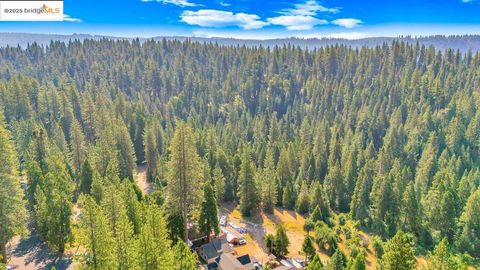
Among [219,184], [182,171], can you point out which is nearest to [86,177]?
[182,171]

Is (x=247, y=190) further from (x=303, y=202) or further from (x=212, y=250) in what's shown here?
(x=212, y=250)

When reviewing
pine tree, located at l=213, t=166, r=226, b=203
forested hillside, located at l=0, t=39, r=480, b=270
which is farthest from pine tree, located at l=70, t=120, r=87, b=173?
pine tree, located at l=213, t=166, r=226, b=203

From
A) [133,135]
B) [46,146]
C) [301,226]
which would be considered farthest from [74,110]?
[301,226]

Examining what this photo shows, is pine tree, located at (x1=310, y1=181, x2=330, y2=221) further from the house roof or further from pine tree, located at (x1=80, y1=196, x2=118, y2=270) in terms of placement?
pine tree, located at (x1=80, y1=196, x2=118, y2=270)

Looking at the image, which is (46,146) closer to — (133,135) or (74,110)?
(133,135)

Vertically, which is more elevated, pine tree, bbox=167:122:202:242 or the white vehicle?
pine tree, bbox=167:122:202:242

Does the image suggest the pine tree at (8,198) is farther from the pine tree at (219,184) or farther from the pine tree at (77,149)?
the pine tree at (219,184)

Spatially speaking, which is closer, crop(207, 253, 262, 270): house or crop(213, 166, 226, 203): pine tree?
crop(207, 253, 262, 270): house

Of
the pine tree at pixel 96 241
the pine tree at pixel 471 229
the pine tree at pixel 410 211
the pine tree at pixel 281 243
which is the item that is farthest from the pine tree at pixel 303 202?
the pine tree at pixel 96 241
